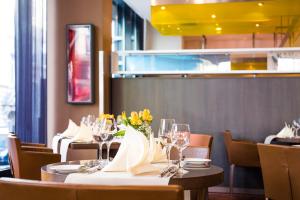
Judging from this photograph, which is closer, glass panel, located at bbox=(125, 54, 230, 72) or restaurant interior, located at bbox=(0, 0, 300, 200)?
restaurant interior, located at bbox=(0, 0, 300, 200)

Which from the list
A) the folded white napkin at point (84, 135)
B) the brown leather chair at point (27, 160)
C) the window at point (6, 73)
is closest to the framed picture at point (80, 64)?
the window at point (6, 73)

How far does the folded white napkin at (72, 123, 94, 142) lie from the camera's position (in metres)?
4.75

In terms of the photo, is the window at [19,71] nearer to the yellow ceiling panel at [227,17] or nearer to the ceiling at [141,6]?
the yellow ceiling panel at [227,17]

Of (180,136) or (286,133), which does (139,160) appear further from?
(286,133)

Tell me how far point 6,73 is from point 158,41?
23.9 feet

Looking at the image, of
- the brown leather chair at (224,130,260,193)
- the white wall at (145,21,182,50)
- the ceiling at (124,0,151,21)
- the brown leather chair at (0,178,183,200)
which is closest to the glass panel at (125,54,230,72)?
the brown leather chair at (224,130,260,193)

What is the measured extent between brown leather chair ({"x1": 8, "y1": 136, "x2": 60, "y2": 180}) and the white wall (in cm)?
882

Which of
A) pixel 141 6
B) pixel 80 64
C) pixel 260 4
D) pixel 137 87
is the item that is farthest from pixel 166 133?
pixel 141 6

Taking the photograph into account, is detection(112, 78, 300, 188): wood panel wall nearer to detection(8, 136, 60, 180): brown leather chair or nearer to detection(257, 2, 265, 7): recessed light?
detection(8, 136, 60, 180): brown leather chair

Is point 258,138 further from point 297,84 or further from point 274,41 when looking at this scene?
point 274,41

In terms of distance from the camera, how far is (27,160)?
168 inches

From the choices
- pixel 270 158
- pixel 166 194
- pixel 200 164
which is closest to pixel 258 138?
pixel 270 158

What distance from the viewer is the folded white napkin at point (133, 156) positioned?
7.95ft

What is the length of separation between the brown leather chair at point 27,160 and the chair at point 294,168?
205 cm
